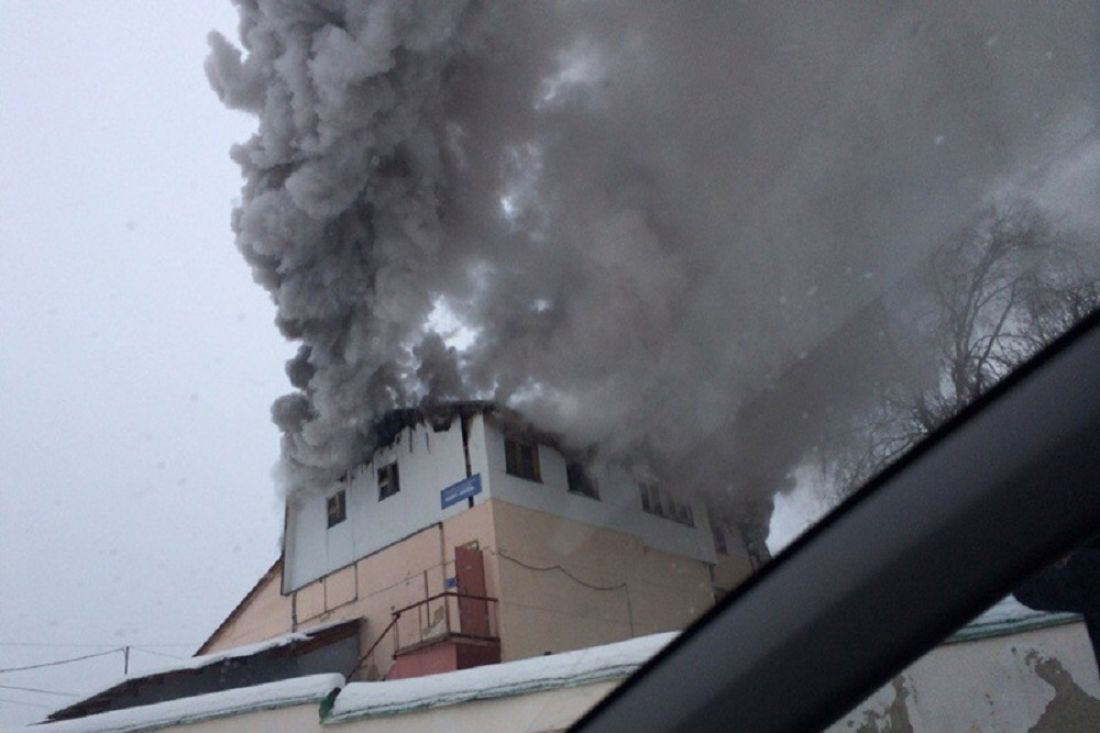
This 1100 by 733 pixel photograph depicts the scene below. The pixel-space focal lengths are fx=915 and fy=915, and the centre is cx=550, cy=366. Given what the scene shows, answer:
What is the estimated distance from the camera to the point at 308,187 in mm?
15078

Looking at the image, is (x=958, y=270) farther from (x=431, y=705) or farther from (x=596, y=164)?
(x=596, y=164)

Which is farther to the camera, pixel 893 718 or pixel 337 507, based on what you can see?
pixel 337 507

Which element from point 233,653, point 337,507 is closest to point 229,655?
point 233,653

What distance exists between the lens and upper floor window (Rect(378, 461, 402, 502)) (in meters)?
13.5

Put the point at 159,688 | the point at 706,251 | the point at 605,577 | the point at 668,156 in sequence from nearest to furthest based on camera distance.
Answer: the point at 605,577 < the point at 159,688 < the point at 706,251 < the point at 668,156

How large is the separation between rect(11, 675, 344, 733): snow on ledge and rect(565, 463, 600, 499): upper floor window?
168 inches

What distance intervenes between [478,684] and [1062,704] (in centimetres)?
304

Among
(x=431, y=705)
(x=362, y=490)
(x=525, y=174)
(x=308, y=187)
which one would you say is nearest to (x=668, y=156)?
(x=525, y=174)

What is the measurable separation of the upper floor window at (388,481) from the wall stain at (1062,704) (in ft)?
41.5

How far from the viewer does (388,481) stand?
45.6 feet

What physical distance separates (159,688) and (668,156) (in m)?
10.3

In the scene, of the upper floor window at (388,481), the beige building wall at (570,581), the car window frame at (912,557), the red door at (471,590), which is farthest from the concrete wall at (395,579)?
the car window frame at (912,557)

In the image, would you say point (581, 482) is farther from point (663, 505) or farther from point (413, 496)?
point (413, 496)

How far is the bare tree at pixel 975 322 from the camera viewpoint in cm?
124
